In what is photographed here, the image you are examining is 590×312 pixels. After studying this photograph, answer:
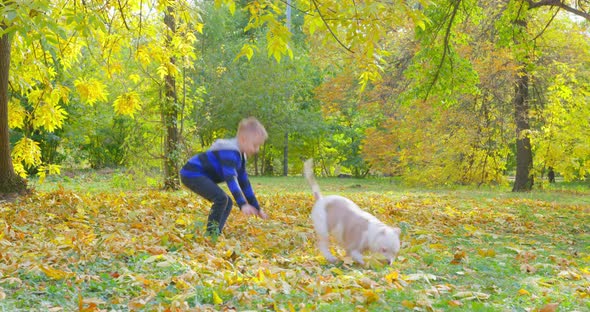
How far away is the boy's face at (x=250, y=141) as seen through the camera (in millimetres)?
6008

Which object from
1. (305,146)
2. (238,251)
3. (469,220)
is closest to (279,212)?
(469,220)

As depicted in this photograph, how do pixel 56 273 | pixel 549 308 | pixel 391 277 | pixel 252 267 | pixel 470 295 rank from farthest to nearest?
1. pixel 252 267
2. pixel 391 277
3. pixel 470 295
4. pixel 56 273
5. pixel 549 308

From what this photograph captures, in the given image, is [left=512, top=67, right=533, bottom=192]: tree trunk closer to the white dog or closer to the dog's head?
the white dog

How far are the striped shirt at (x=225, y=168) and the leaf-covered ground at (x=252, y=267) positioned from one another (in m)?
0.60

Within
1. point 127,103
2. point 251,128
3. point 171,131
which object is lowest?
point 251,128

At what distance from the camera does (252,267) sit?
16.4 feet

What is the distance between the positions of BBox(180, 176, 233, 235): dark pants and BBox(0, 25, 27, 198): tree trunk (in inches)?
189

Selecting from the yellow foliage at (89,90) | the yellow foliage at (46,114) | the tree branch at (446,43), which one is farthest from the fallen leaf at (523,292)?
the yellow foliage at (46,114)

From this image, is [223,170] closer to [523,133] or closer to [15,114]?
[15,114]

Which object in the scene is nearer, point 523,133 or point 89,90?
point 89,90

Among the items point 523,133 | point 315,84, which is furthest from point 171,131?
point 315,84

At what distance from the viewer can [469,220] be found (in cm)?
962

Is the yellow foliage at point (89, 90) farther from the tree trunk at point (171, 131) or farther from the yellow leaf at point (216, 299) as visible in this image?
the yellow leaf at point (216, 299)

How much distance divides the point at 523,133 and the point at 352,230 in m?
13.4
